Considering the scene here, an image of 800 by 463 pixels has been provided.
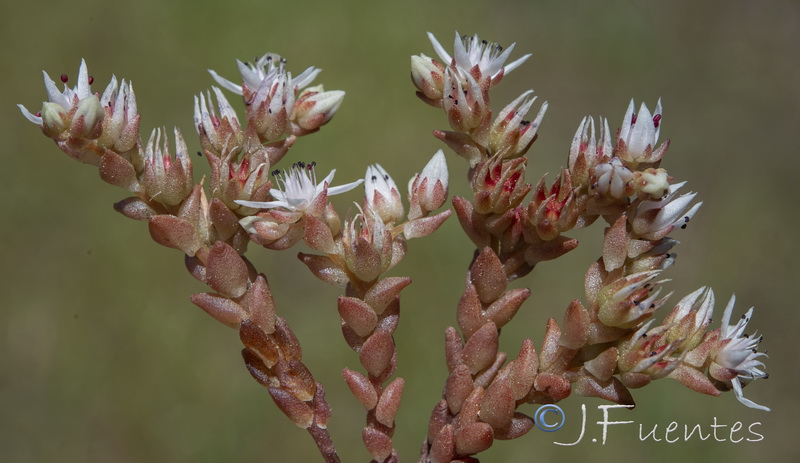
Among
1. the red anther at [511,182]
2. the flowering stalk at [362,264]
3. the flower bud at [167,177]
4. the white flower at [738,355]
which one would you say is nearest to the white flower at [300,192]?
the flowering stalk at [362,264]

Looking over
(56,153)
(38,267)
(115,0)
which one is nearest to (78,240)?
(38,267)

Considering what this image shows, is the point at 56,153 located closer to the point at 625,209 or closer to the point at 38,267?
the point at 38,267

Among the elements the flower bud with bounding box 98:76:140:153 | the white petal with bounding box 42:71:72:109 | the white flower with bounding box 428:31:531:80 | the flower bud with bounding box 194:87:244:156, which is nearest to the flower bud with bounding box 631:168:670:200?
the white flower with bounding box 428:31:531:80

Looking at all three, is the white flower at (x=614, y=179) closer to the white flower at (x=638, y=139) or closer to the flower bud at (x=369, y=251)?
the white flower at (x=638, y=139)

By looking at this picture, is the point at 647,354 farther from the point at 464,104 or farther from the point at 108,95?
the point at 108,95

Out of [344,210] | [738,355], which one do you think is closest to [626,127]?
[738,355]

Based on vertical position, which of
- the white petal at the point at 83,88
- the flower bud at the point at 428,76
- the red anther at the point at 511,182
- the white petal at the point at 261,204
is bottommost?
the white petal at the point at 261,204

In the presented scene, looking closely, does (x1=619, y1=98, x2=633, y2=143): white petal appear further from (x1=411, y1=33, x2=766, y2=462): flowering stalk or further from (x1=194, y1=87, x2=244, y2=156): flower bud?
(x1=194, y1=87, x2=244, y2=156): flower bud
